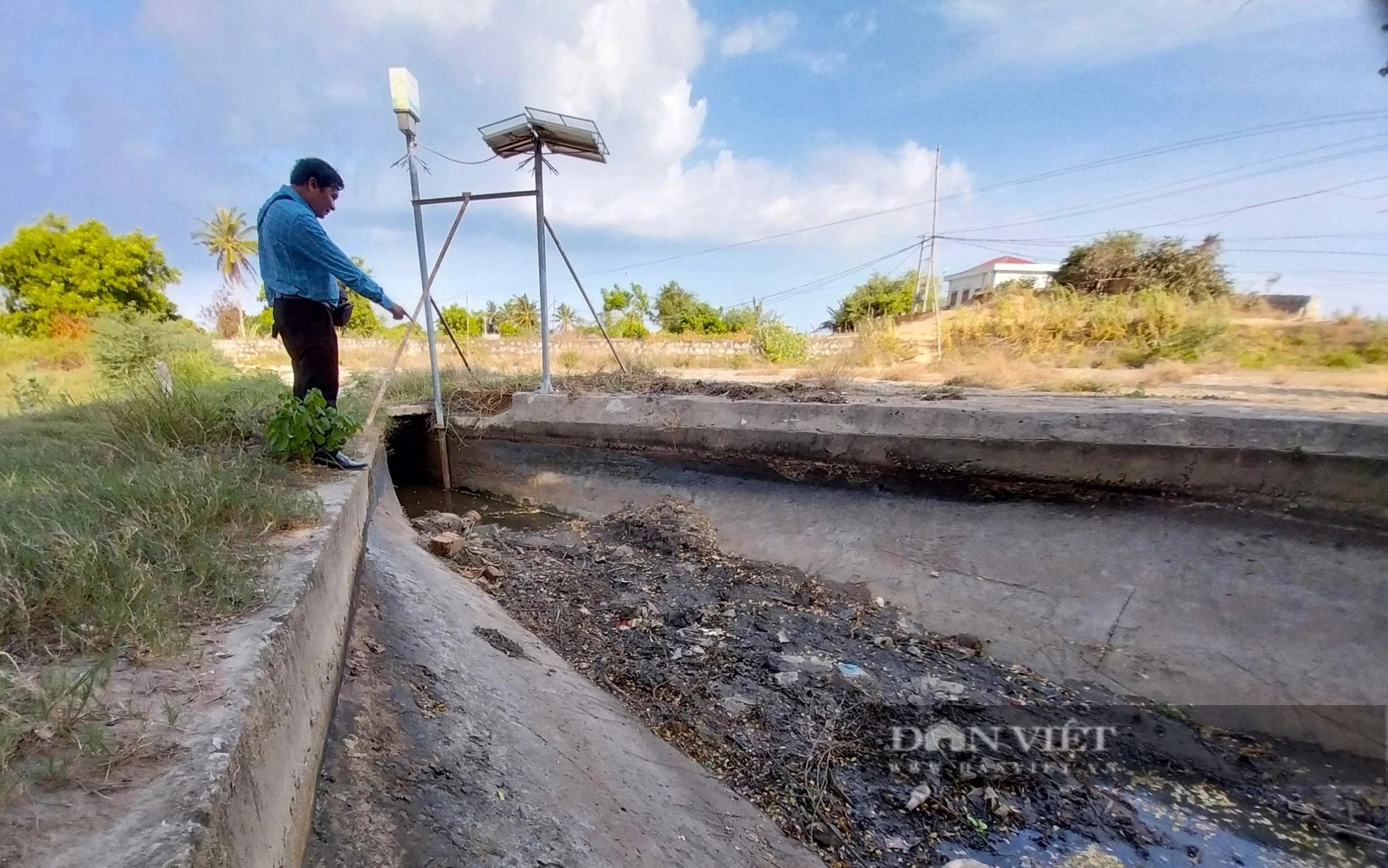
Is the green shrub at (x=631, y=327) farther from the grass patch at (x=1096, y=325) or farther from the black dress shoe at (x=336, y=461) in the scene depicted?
the black dress shoe at (x=336, y=461)

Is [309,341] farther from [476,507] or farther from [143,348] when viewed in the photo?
[143,348]

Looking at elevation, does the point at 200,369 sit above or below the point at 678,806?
above

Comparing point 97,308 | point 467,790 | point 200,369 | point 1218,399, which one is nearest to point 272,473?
point 467,790

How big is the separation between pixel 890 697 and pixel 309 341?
10.8ft

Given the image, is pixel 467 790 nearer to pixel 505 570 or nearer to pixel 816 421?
pixel 505 570

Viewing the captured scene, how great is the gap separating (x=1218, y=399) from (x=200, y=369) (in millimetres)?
10428

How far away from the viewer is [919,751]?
2.22 meters

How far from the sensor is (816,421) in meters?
4.16

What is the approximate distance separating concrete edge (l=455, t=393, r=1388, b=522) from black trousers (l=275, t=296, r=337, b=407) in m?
2.36

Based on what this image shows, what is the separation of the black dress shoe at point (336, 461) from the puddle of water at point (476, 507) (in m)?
2.08

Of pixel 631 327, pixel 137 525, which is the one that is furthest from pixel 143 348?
pixel 631 327

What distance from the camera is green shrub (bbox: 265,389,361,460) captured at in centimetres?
267

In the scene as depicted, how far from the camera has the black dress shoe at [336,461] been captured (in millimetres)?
2818

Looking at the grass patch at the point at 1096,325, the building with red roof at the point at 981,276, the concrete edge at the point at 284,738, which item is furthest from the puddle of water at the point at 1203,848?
the building with red roof at the point at 981,276
